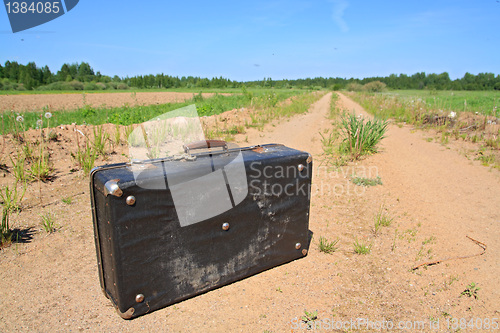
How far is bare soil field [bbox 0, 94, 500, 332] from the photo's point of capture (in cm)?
206

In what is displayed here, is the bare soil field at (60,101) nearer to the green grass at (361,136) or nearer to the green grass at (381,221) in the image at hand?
the green grass at (361,136)

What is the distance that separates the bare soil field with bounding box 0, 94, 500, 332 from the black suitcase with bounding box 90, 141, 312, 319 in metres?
0.19

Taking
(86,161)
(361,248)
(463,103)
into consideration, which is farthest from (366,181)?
(463,103)

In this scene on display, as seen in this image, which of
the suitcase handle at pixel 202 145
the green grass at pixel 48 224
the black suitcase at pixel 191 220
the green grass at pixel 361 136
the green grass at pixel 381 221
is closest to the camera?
the black suitcase at pixel 191 220

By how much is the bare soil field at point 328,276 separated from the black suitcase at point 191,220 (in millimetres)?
186

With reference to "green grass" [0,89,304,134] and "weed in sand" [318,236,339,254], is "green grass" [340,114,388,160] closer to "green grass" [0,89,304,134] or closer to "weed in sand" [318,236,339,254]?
"weed in sand" [318,236,339,254]

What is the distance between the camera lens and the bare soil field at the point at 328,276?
6.77 ft

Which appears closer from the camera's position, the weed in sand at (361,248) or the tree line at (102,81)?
the weed in sand at (361,248)

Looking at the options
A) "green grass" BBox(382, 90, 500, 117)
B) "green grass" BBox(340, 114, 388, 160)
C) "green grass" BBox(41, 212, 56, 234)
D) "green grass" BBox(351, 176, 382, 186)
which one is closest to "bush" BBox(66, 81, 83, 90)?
"green grass" BBox(382, 90, 500, 117)

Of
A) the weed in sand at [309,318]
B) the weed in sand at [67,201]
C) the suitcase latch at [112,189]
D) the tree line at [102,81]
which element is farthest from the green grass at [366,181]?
the tree line at [102,81]

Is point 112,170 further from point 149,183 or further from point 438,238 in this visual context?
point 438,238

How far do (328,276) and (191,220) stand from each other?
1.30m

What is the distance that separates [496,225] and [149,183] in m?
3.95

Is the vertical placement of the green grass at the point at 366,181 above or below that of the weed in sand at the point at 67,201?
below
